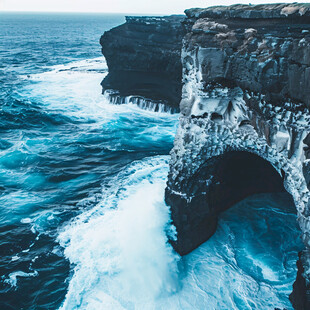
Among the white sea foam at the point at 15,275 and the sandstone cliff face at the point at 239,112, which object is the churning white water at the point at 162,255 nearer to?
the sandstone cliff face at the point at 239,112

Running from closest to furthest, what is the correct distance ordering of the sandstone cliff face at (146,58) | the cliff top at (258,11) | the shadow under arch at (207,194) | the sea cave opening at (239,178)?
the cliff top at (258,11), the shadow under arch at (207,194), the sea cave opening at (239,178), the sandstone cliff face at (146,58)

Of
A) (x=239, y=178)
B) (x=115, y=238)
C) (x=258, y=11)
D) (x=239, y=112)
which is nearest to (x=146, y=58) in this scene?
(x=239, y=178)

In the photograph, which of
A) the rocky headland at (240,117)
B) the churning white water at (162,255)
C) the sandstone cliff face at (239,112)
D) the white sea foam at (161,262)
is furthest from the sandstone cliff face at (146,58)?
the sandstone cliff face at (239,112)

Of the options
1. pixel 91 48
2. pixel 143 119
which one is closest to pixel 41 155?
pixel 143 119

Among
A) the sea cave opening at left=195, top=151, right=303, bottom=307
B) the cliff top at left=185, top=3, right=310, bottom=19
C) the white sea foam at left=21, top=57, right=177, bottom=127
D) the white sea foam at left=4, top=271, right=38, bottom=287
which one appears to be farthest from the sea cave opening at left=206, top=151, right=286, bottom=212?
the white sea foam at left=21, top=57, right=177, bottom=127

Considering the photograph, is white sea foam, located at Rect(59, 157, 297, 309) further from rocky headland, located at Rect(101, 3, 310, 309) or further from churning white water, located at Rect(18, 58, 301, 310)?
rocky headland, located at Rect(101, 3, 310, 309)

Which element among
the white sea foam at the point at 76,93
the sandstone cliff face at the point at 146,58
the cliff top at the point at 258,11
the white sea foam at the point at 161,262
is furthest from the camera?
the sandstone cliff face at the point at 146,58
